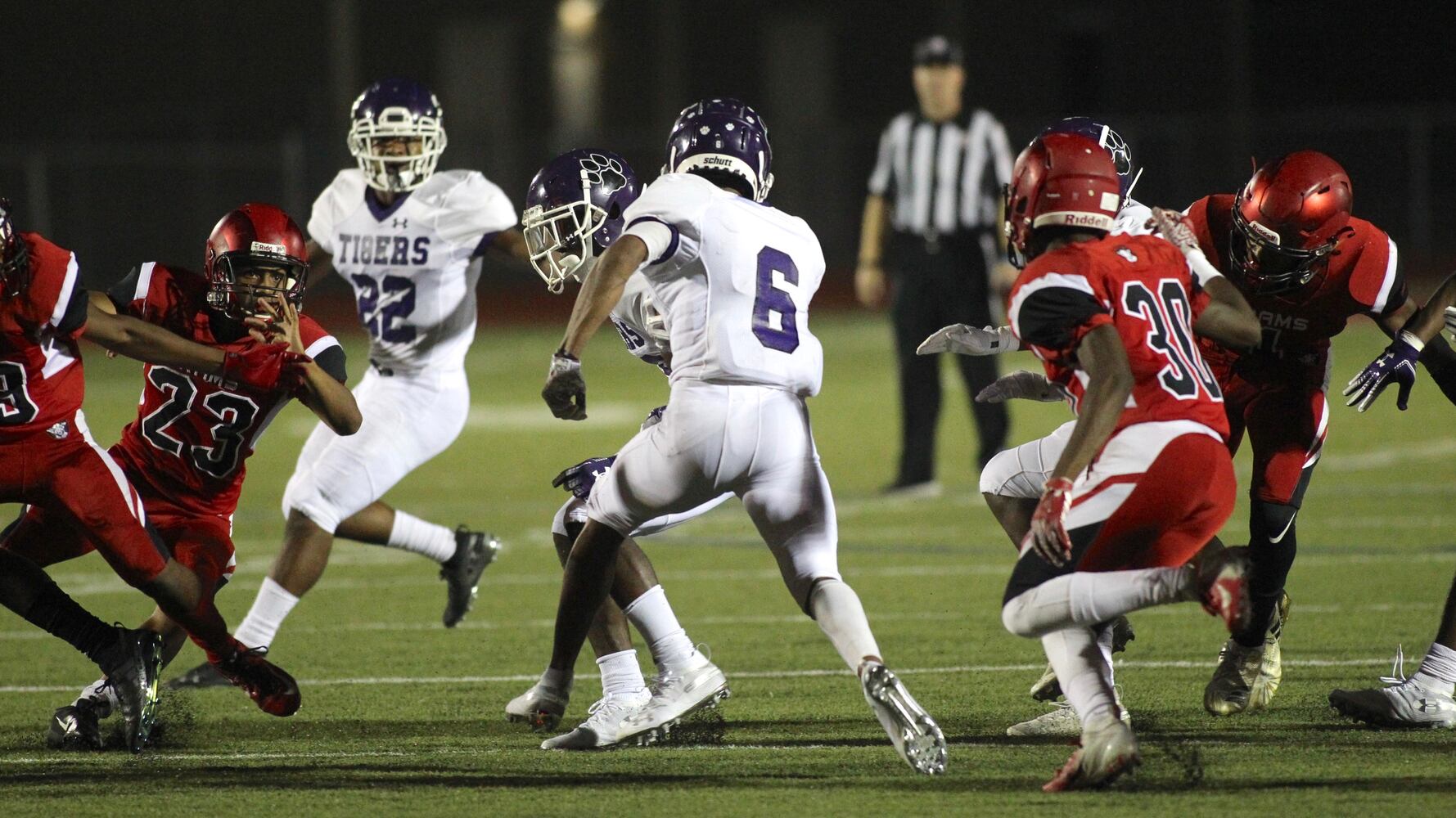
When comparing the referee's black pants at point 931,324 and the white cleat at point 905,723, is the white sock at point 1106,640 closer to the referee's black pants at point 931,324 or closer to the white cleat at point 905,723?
the white cleat at point 905,723

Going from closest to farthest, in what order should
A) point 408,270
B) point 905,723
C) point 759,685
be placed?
point 905,723
point 759,685
point 408,270

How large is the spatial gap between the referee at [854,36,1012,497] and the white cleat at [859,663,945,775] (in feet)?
17.2

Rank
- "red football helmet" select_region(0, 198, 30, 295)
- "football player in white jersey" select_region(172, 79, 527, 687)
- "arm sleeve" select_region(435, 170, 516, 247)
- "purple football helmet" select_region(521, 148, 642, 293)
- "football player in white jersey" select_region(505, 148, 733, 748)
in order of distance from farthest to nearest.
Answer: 1. "arm sleeve" select_region(435, 170, 516, 247)
2. "football player in white jersey" select_region(172, 79, 527, 687)
3. "purple football helmet" select_region(521, 148, 642, 293)
4. "football player in white jersey" select_region(505, 148, 733, 748)
5. "red football helmet" select_region(0, 198, 30, 295)

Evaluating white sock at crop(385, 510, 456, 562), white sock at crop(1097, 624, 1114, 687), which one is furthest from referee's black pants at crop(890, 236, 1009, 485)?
white sock at crop(1097, 624, 1114, 687)

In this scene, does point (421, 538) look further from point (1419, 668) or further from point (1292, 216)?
point (1419, 668)

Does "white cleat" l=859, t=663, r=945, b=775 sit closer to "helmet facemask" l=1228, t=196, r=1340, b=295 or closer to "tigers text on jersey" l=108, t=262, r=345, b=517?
"helmet facemask" l=1228, t=196, r=1340, b=295

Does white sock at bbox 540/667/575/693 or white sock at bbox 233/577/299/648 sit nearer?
white sock at bbox 540/667/575/693

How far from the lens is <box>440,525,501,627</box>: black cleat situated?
635 cm

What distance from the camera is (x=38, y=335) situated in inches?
183

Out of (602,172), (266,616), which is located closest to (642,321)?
(602,172)

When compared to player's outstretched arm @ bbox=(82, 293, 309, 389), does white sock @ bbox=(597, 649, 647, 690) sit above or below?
below

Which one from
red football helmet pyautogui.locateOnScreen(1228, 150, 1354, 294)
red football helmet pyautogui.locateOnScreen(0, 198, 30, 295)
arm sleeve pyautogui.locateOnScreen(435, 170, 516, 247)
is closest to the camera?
red football helmet pyautogui.locateOnScreen(0, 198, 30, 295)

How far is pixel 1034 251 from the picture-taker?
428cm

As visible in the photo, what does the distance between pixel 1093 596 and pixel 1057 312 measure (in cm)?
62
